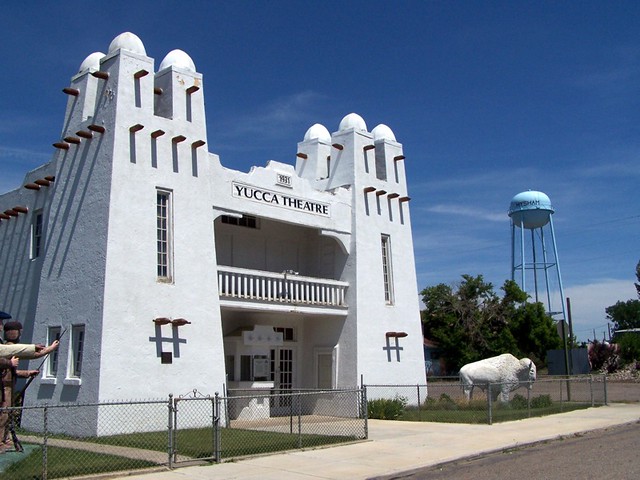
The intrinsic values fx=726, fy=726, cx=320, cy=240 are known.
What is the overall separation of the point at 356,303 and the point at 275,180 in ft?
16.3

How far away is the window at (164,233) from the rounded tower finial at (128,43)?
387 cm

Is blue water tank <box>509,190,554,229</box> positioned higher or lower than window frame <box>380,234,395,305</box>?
higher

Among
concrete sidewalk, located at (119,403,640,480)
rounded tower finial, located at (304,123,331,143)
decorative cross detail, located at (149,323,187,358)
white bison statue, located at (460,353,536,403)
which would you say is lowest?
concrete sidewalk, located at (119,403,640,480)

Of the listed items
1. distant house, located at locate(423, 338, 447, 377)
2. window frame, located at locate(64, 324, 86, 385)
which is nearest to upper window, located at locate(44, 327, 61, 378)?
window frame, located at locate(64, 324, 86, 385)

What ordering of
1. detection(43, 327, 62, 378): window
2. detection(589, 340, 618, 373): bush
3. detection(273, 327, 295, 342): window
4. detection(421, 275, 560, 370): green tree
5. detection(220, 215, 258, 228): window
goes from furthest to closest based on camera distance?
detection(589, 340, 618, 373): bush, detection(421, 275, 560, 370): green tree, detection(273, 327, 295, 342): window, detection(220, 215, 258, 228): window, detection(43, 327, 62, 378): window

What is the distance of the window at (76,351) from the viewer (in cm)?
1786

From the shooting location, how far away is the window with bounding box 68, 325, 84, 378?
17.9 metres

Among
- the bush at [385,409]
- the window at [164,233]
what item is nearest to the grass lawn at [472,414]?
the bush at [385,409]

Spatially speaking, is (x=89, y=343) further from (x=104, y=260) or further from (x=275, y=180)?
(x=275, y=180)

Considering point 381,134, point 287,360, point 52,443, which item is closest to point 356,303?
point 287,360

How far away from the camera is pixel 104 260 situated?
17.5 m

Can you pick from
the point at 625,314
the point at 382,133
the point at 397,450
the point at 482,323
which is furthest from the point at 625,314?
the point at 397,450

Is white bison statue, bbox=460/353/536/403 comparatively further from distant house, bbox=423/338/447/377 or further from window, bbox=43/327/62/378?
distant house, bbox=423/338/447/377

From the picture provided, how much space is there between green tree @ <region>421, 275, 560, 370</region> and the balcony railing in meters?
22.4
